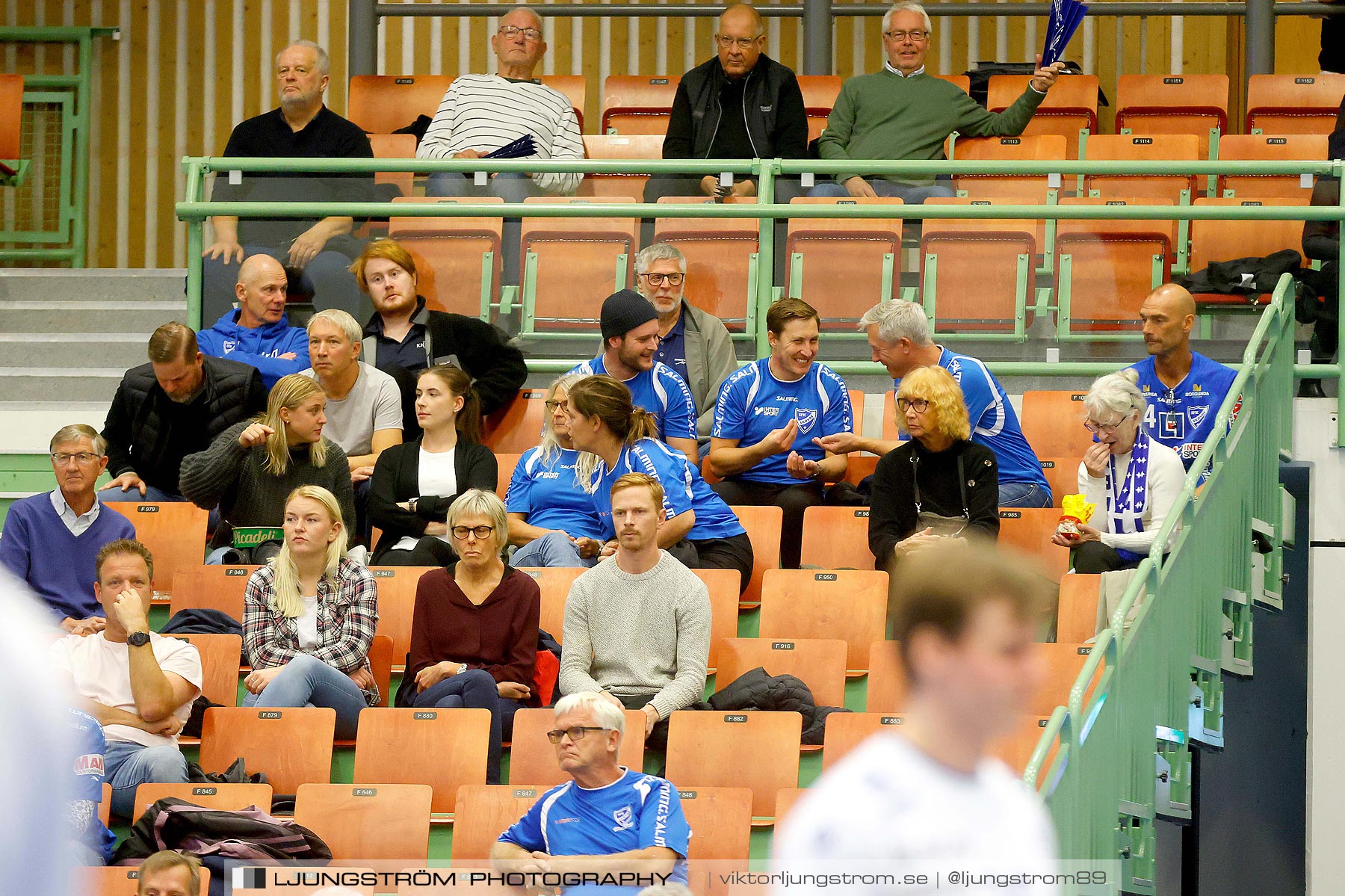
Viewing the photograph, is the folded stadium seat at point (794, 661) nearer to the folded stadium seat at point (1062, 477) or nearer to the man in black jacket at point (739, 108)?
the folded stadium seat at point (1062, 477)

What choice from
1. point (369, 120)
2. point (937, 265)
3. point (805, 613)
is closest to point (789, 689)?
point (805, 613)

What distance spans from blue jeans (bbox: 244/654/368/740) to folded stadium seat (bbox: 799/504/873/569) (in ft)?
5.58

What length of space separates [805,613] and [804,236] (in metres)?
1.89

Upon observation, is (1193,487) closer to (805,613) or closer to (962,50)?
(805,613)

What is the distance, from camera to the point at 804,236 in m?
7.03

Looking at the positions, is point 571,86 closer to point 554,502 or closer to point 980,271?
point 980,271

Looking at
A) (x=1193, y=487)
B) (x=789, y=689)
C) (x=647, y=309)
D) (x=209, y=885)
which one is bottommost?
(x=209, y=885)

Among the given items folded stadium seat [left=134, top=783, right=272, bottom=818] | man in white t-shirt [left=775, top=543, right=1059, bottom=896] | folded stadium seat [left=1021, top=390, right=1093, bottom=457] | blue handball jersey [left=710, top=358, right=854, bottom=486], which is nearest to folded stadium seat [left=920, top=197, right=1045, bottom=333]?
folded stadium seat [left=1021, top=390, right=1093, bottom=457]

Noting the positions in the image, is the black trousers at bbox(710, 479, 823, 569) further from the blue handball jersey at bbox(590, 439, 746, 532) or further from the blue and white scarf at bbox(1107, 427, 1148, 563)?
the blue and white scarf at bbox(1107, 427, 1148, 563)

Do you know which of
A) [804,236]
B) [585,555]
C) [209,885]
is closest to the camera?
[209,885]

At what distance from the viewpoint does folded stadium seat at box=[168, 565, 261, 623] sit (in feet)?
19.9

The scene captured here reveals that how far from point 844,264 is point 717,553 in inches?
62.0

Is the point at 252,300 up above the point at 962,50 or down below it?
below

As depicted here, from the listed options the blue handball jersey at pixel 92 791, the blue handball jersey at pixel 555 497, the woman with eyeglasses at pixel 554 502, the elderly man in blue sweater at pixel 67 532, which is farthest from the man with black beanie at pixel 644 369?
the blue handball jersey at pixel 92 791
